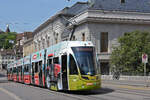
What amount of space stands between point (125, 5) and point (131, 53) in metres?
21.3

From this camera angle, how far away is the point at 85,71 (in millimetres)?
17016

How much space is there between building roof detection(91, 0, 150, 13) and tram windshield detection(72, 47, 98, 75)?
38135mm

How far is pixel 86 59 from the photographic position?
17391 mm

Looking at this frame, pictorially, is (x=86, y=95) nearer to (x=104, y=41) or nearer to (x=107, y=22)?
(x=104, y=41)

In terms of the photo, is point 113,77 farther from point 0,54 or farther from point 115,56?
point 0,54

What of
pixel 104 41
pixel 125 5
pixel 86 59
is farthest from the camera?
pixel 125 5

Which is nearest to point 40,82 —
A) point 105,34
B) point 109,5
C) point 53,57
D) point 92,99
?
point 53,57

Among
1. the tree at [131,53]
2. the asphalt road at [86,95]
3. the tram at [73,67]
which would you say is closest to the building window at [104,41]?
the tree at [131,53]

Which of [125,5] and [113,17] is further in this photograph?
[125,5]

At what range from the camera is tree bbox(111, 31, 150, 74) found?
1551 inches

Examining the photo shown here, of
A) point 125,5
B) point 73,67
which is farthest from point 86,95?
point 125,5

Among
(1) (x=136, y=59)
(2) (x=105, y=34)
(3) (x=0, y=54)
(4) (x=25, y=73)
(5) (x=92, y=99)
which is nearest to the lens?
(5) (x=92, y=99)

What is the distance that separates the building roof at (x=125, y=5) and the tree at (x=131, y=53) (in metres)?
15.4

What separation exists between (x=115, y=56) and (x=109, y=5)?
18.4 metres
